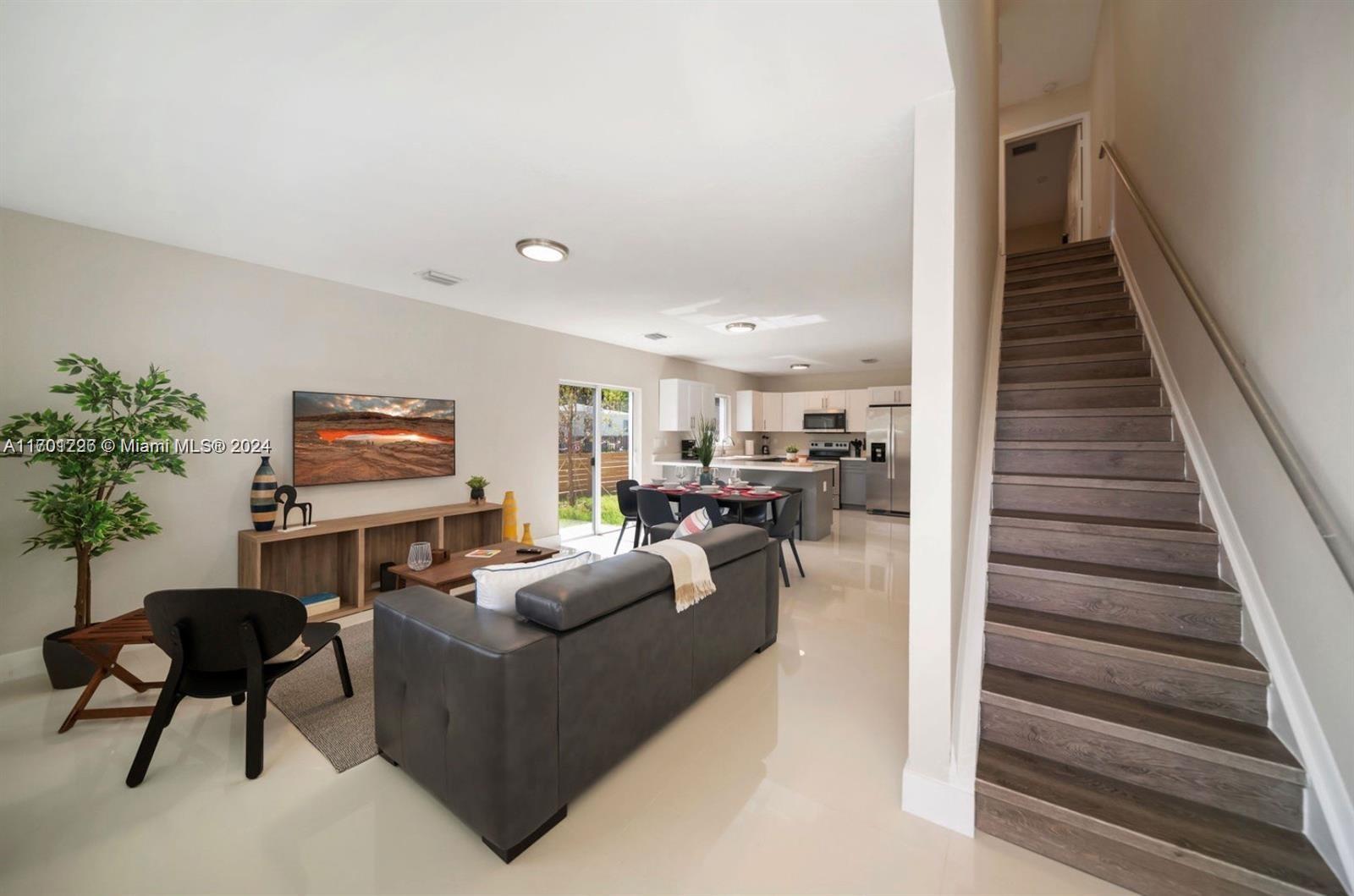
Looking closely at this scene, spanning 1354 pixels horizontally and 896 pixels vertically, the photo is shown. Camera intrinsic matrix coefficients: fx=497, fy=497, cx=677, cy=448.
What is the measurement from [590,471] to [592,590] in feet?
15.8

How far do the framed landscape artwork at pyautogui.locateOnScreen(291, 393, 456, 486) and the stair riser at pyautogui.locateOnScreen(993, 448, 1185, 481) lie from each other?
14.3ft

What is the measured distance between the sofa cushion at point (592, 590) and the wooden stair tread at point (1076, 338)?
305cm

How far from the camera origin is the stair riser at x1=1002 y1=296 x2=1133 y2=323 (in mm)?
3543

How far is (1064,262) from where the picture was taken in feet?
14.2

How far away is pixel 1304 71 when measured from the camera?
5.29 ft

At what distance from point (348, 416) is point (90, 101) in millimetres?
2417

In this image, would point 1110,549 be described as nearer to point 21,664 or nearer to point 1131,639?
point 1131,639

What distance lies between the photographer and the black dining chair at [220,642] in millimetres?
1850

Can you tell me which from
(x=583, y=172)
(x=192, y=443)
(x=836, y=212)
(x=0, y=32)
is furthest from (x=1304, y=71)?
(x=192, y=443)

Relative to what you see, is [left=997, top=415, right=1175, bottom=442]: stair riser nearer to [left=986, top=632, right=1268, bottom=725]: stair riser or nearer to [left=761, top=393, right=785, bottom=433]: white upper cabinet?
[left=986, top=632, right=1268, bottom=725]: stair riser

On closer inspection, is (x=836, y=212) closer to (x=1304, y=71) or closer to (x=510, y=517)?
(x=1304, y=71)

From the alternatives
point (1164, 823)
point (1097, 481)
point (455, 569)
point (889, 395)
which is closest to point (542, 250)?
point (455, 569)

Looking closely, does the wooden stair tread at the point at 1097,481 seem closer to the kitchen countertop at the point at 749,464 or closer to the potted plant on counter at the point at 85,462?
the kitchen countertop at the point at 749,464

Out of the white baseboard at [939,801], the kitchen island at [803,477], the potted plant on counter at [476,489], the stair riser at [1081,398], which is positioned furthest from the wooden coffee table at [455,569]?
the kitchen island at [803,477]
